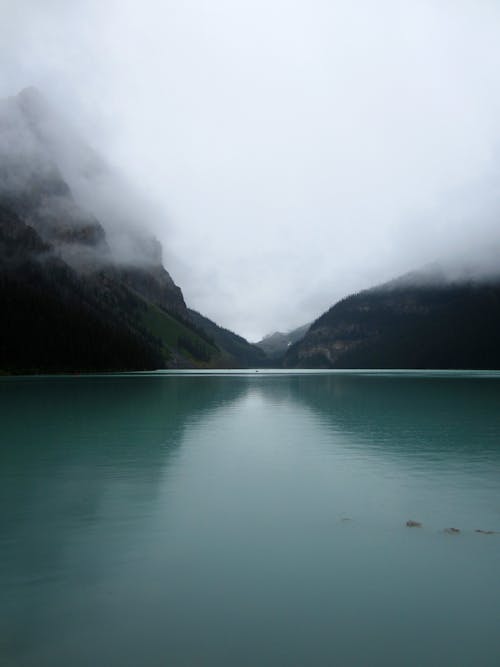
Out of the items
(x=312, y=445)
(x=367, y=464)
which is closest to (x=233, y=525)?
(x=367, y=464)

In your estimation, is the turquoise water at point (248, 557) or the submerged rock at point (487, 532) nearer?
the turquoise water at point (248, 557)

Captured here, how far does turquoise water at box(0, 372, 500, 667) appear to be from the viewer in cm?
980

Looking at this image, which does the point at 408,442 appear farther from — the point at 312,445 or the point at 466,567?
the point at 466,567

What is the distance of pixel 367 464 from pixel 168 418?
94.1 ft

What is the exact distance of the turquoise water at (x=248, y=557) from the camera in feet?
32.1

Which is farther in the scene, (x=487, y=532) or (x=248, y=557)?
(x=487, y=532)

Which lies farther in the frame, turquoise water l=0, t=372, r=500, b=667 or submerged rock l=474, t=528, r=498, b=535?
submerged rock l=474, t=528, r=498, b=535

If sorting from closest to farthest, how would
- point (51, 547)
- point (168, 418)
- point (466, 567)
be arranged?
point (466, 567) → point (51, 547) → point (168, 418)

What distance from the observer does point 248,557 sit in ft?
47.5

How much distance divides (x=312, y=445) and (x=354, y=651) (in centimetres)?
2671

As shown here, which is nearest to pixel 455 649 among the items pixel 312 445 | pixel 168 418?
pixel 312 445

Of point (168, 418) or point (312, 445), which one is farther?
point (168, 418)

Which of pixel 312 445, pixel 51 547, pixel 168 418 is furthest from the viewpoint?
pixel 168 418

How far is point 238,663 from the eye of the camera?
9.04 metres
